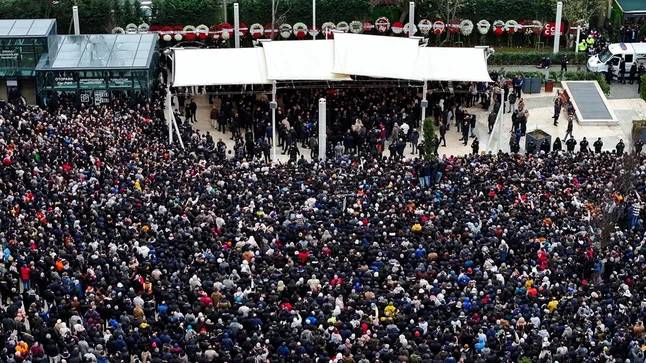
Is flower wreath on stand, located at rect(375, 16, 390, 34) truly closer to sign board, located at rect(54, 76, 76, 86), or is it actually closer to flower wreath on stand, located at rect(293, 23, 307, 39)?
flower wreath on stand, located at rect(293, 23, 307, 39)

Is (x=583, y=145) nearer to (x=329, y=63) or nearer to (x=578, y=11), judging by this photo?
(x=329, y=63)

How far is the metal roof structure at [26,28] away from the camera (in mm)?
51594

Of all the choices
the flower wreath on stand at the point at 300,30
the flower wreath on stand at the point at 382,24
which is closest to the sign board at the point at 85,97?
the flower wreath on stand at the point at 300,30

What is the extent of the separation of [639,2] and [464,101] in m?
14.4

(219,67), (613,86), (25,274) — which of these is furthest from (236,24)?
(25,274)

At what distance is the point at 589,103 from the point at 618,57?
4521 millimetres

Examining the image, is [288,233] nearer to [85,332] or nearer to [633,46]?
[85,332]

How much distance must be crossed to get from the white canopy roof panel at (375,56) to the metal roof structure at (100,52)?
26.1ft

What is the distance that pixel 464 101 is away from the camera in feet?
174

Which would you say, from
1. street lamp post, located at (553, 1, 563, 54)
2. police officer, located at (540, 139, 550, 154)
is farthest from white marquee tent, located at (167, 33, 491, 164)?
street lamp post, located at (553, 1, 563, 54)

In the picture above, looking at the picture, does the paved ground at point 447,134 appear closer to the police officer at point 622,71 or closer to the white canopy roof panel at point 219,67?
the white canopy roof panel at point 219,67

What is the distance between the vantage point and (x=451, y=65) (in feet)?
166

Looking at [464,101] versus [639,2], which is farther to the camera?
[639,2]

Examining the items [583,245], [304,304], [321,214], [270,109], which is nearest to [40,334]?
[304,304]
